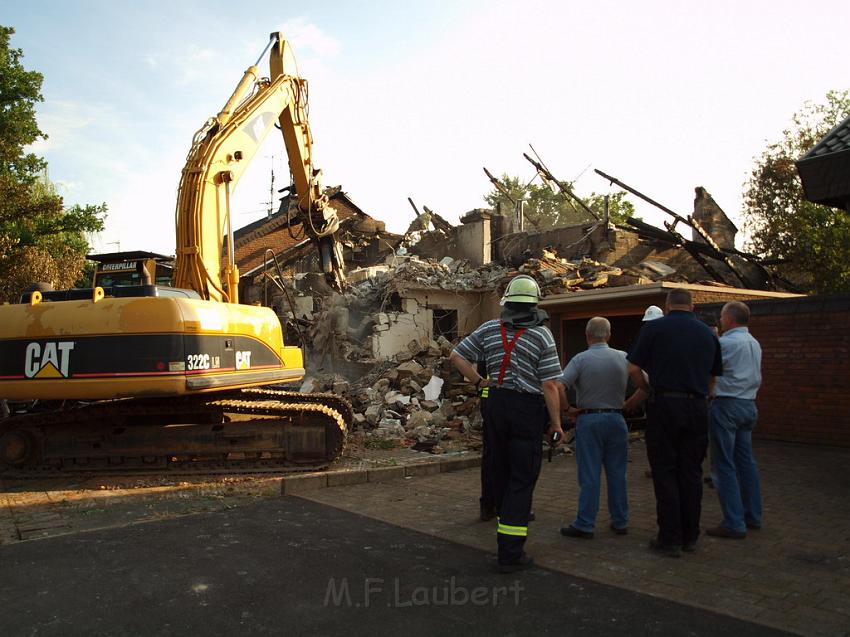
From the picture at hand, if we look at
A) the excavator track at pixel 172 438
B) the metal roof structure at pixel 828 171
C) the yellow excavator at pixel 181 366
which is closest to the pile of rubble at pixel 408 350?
the excavator track at pixel 172 438

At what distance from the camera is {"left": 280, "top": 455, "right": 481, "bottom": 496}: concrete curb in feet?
23.7

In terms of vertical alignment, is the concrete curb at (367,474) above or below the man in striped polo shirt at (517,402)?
below

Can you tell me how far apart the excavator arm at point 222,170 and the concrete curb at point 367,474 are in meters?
2.82

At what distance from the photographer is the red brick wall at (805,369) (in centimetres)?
890

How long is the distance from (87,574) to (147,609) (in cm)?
92

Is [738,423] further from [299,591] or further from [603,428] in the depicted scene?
[299,591]

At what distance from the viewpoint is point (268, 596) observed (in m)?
4.06

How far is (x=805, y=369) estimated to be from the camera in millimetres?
9234

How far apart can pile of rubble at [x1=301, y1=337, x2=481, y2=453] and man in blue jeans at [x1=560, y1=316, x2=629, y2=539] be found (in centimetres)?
434

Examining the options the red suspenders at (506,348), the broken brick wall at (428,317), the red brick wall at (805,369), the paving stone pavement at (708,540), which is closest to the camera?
the paving stone pavement at (708,540)

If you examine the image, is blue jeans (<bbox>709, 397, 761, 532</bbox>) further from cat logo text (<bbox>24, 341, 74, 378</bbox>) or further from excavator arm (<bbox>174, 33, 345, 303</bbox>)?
cat logo text (<bbox>24, 341, 74, 378</bbox>)

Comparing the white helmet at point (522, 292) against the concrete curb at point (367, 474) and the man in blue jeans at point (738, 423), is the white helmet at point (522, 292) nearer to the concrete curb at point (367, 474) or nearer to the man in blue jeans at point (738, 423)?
the man in blue jeans at point (738, 423)

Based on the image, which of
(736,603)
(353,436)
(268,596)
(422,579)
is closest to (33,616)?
(268,596)

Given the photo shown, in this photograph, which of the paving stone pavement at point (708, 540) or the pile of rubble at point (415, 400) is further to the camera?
the pile of rubble at point (415, 400)
